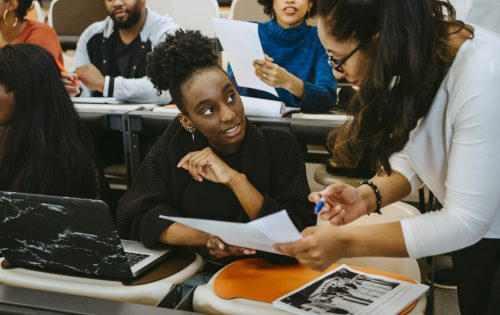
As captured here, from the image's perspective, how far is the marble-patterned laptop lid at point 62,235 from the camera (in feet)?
3.34

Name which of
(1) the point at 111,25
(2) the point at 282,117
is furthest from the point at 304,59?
(1) the point at 111,25

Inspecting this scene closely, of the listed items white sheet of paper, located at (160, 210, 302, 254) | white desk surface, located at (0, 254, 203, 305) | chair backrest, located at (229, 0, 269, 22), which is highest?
chair backrest, located at (229, 0, 269, 22)

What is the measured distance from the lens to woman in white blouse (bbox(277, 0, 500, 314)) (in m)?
0.81

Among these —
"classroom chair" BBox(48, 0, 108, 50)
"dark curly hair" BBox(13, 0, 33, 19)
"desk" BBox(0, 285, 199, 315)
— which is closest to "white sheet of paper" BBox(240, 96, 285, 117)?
"desk" BBox(0, 285, 199, 315)

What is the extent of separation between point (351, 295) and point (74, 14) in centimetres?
293

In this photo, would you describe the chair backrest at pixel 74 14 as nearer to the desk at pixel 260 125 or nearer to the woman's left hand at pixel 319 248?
the desk at pixel 260 125

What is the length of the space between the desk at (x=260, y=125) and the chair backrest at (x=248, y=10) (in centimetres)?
121

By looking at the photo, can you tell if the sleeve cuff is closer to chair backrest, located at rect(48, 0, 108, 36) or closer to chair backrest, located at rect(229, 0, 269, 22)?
chair backrest, located at rect(229, 0, 269, 22)


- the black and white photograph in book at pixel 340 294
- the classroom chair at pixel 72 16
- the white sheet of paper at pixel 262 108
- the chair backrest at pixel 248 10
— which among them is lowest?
the black and white photograph in book at pixel 340 294

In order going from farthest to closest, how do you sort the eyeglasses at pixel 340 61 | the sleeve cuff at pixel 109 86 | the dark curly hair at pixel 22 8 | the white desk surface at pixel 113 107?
1. the dark curly hair at pixel 22 8
2. the sleeve cuff at pixel 109 86
3. the white desk surface at pixel 113 107
4. the eyeglasses at pixel 340 61

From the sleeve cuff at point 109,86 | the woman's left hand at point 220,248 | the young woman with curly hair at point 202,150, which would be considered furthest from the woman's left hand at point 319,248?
the sleeve cuff at point 109,86

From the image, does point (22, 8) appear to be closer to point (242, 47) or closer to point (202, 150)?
point (242, 47)

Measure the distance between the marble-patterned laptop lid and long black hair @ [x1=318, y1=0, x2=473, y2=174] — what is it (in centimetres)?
51

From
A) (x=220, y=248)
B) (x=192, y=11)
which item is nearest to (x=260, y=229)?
(x=220, y=248)
